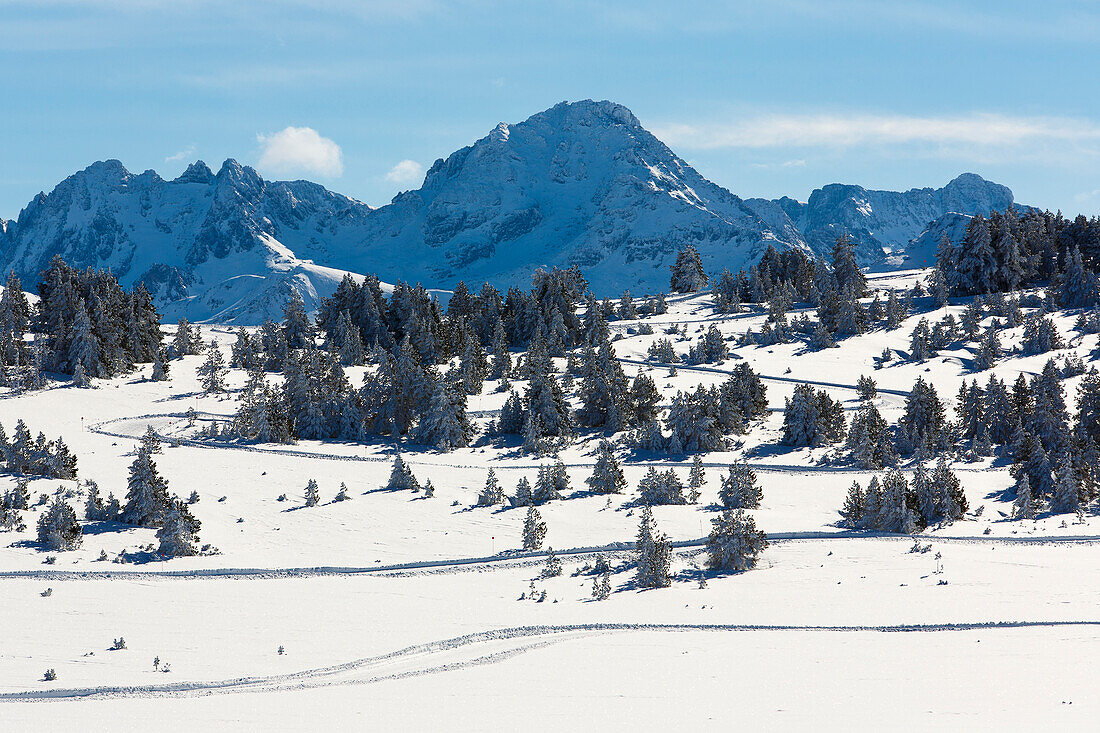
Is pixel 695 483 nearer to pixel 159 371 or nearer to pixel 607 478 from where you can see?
pixel 607 478

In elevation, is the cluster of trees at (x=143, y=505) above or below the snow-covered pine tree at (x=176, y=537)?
above

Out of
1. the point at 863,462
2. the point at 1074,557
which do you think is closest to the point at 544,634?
the point at 1074,557

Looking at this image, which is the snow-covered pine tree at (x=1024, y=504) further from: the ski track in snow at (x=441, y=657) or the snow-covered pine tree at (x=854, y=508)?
the ski track in snow at (x=441, y=657)

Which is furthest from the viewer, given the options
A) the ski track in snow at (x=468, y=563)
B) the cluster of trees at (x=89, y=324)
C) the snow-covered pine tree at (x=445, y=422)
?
the cluster of trees at (x=89, y=324)

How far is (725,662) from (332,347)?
56.5 meters

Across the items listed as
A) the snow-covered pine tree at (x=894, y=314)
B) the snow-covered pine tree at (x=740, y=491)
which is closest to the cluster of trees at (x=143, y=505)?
the snow-covered pine tree at (x=740, y=491)

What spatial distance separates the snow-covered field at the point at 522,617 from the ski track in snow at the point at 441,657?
95 millimetres

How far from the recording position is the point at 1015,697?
70.8 ft

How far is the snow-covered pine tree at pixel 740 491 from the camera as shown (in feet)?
147

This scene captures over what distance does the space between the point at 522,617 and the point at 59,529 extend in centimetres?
2129

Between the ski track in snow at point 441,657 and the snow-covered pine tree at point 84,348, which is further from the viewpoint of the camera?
the snow-covered pine tree at point 84,348

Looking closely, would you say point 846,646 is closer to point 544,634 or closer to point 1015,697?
point 1015,697

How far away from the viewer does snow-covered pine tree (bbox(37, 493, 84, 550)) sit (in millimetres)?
38406

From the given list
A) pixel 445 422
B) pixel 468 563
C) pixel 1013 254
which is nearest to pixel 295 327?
pixel 445 422
